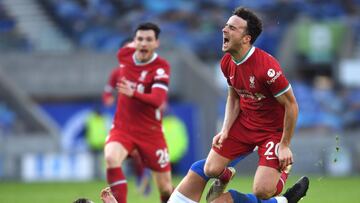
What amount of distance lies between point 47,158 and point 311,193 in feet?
24.2

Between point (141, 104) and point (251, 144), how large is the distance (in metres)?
2.42

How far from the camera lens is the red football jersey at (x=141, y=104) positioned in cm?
1180

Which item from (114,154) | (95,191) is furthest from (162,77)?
(95,191)

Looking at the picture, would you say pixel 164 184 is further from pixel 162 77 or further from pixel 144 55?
pixel 144 55

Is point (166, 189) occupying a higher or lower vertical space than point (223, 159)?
lower

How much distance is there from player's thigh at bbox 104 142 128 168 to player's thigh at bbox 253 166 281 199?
7.69 ft

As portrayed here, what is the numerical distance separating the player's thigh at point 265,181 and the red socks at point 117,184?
2199mm

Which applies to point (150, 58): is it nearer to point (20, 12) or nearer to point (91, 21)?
point (91, 21)

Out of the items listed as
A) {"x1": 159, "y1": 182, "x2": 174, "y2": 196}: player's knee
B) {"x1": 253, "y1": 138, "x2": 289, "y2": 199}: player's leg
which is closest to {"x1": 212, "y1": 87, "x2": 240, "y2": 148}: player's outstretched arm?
{"x1": 253, "y1": 138, "x2": 289, "y2": 199}: player's leg

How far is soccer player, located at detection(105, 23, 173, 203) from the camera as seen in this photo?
11.7 meters

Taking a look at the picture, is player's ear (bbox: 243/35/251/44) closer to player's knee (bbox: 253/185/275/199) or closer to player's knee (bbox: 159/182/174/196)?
player's knee (bbox: 253/185/275/199)

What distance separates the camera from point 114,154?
1138 centimetres

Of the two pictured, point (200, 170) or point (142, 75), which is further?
point (142, 75)

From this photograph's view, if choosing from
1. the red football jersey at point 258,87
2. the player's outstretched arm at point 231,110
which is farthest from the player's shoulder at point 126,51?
the red football jersey at point 258,87
